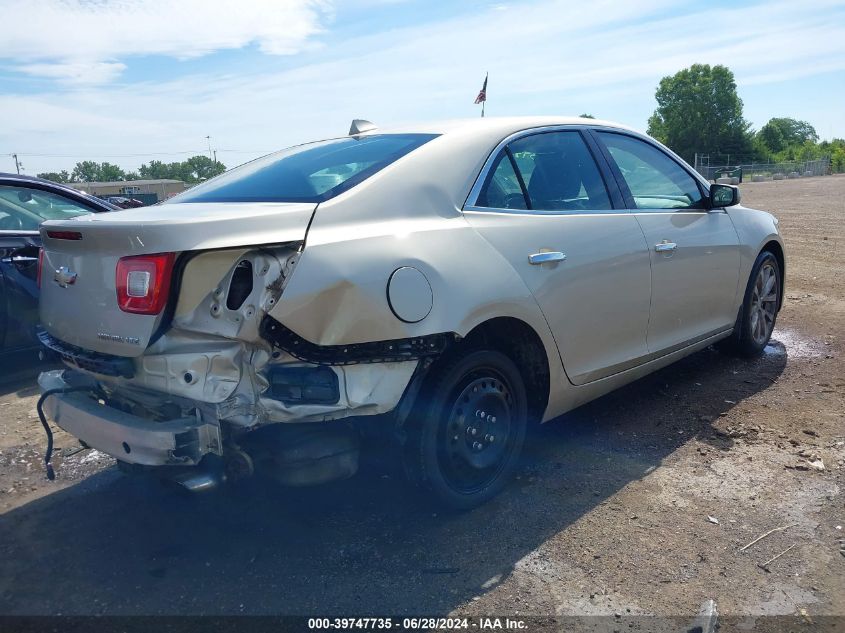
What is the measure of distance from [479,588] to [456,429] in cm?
67

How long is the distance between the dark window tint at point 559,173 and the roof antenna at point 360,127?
94 centimetres

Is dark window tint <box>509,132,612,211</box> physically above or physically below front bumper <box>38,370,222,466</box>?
above

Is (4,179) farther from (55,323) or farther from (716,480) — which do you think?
(716,480)

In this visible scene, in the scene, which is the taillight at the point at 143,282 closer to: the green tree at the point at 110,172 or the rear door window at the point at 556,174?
the rear door window at the point at 556,174

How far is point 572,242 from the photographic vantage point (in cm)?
348

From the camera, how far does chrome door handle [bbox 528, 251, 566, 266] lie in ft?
10.7

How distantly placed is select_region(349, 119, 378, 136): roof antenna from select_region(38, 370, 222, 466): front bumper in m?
2.02

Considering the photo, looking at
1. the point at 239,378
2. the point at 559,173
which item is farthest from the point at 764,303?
the point at 239,378

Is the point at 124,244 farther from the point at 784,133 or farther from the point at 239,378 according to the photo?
the point at 784,133

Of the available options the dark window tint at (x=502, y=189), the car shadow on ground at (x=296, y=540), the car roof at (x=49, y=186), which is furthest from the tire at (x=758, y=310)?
the car roof at (x=49, y=186)

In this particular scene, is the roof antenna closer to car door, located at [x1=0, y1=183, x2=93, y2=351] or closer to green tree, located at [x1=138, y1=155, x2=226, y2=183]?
car door, located at [x1=0, y1=183, x2=93, y2=351]

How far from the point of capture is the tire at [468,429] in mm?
2945

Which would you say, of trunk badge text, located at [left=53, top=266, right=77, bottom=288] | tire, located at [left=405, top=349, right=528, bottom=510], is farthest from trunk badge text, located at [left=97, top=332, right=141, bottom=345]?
tire, located at [left=405, top=349, right=528, bottom=510]

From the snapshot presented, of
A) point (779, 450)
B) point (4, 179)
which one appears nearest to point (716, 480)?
point (779, 450)
